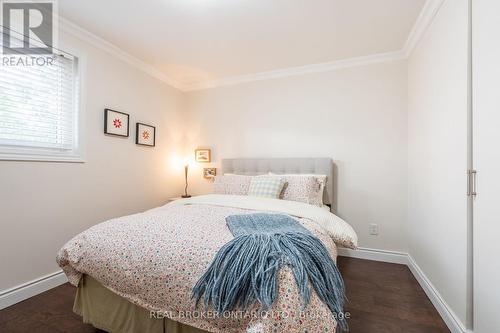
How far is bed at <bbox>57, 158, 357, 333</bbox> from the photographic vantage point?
0.93 m

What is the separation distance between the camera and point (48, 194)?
2.09 meters

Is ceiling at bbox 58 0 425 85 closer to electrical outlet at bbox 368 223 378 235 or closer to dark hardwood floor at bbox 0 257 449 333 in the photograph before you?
electrical outlet at bbox 368 223 378 235

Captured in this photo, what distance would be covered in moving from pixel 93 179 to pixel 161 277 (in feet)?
5.92

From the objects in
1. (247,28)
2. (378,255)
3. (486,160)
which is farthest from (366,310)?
(247,28)

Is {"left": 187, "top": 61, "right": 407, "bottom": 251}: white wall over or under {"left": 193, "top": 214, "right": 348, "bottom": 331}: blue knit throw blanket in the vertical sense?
over

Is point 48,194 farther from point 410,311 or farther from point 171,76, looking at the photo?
point 410,311

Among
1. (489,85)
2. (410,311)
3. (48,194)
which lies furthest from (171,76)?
(410,311)

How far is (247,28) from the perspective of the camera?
2273 mm

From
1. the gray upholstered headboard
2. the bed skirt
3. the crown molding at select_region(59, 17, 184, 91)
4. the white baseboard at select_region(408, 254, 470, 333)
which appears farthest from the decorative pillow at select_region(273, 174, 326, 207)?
the crown molding at select_region(59, 17, 184, 91)

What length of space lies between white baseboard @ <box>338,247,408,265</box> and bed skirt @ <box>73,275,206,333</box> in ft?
7.39

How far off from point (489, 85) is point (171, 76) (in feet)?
11.2

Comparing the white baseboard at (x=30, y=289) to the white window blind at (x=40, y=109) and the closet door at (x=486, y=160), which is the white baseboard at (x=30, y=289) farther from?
the closet door at (x=486, y=160)

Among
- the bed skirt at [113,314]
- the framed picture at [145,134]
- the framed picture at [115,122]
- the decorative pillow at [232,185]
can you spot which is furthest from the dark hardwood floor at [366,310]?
the framed picture at [145,134]

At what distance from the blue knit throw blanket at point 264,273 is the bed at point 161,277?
0.04 metres
